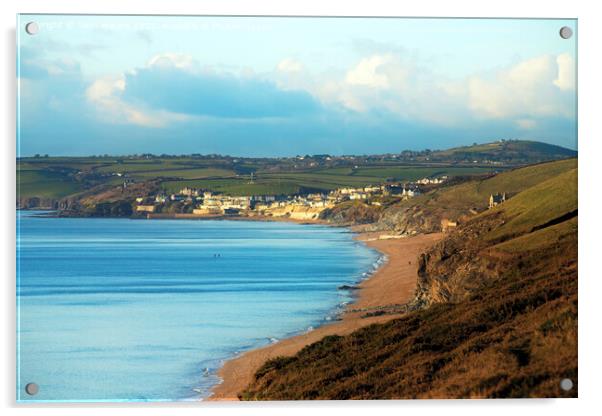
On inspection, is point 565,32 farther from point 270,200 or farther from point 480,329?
point 270,200

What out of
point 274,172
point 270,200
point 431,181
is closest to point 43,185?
point 274,172

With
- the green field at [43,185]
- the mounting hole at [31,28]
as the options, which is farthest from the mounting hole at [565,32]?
the green field at [43,185]

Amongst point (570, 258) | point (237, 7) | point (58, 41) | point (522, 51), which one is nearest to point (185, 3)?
point (237, 7)

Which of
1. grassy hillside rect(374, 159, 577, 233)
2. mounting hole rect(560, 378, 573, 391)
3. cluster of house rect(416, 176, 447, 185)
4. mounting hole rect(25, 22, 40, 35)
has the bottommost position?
mounting hole rect(560, 378, 573, 391)

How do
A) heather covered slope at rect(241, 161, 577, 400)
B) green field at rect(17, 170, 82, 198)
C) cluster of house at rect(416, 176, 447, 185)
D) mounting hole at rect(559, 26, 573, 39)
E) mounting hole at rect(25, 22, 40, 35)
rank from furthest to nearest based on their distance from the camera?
cluster of house at rect(416, 176, 447, 185)
mounting hole at rect(559, 26, 573, 39)
green field at rect(17, 170, 82, 198)
mounting hole at rect(25, 22, 40, 35)
heather covered slope at rect(241, 161, 577, 400)

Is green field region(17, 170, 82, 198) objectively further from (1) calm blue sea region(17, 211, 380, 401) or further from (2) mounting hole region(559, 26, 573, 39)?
(2) mounting hole region(559, 26, 573, 39)

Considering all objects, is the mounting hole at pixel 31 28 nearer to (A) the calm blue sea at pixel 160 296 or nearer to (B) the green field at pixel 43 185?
(B) the green field at pixel 43 185

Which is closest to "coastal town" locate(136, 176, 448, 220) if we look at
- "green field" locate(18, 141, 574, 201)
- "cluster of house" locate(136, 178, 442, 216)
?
"cluster of house" locate(136, 178, 442, 216)
